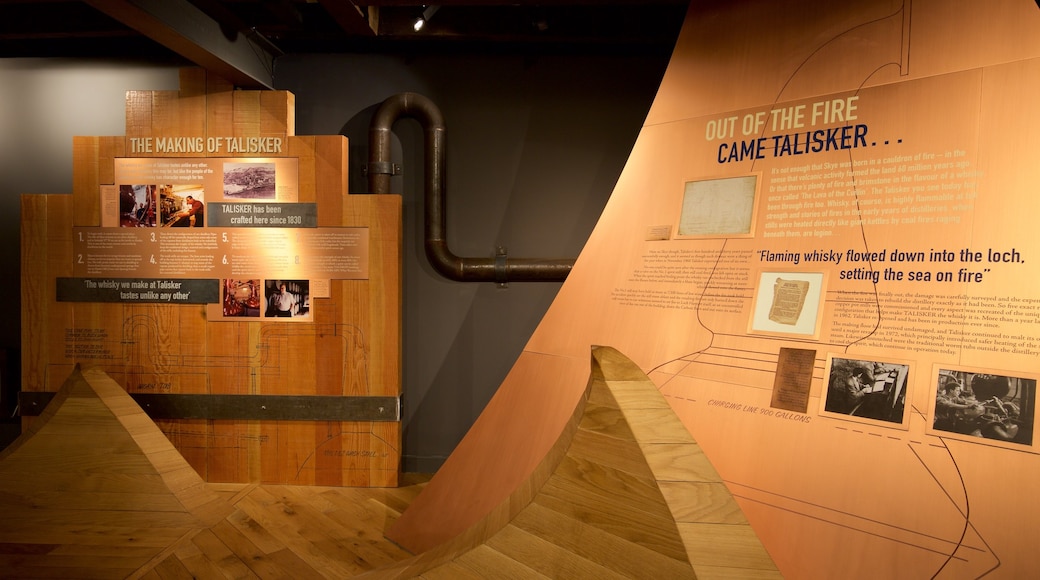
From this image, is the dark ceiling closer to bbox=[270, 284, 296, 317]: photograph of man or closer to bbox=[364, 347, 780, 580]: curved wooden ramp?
bbox=[270, 284, 296, 317]: photograph of man

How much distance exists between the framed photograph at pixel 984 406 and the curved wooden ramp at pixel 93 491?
123 inches

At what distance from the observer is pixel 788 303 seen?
2.04m

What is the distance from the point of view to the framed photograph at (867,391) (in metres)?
1.75

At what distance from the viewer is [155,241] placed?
4.00 m

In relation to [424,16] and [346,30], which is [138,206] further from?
[424,16]

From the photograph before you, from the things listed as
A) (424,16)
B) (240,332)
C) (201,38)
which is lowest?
(240,332)

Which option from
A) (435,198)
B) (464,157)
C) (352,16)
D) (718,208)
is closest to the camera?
(718,208)

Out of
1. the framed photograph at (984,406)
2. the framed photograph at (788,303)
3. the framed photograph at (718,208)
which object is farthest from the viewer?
the framed photograph at (718,208)

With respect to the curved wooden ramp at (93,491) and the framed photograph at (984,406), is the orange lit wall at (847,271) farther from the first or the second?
the curved wooden ramp at (93,491)

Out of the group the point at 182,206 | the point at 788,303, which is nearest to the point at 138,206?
the point at 182,206

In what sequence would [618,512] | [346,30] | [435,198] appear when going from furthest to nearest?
[435,198] < [346,30] < [618,512]

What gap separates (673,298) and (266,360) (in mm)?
2822

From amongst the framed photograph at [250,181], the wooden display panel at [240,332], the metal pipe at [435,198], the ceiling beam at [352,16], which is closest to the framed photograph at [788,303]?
the metal pipe at [435,198]

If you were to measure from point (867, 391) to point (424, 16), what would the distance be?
3.32m
